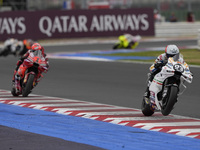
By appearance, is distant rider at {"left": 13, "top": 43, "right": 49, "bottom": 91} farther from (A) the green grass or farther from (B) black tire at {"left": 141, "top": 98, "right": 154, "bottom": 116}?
(A) the green grass

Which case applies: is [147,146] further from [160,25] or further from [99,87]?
[160,25]

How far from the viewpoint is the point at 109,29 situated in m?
45.6

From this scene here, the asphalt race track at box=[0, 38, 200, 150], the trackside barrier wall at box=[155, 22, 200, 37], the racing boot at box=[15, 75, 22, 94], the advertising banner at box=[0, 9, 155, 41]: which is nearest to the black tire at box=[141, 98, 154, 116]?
the asphalt race track at box=[0, 38, 200, 150]

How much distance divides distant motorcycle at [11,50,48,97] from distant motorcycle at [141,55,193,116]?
407 centimetres

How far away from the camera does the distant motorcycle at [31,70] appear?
1524 centimetres

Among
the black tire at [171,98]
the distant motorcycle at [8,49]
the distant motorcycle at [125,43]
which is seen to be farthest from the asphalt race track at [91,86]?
the distant motorcycle at [125,43]

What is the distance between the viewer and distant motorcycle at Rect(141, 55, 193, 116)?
445 inches

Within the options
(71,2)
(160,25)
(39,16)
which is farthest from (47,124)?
(71,2)

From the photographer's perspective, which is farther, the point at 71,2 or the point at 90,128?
the point at 71,2

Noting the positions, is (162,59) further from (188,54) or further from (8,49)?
(8,49)

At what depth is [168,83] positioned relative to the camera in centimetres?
1145

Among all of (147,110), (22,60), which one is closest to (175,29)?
(22,60)

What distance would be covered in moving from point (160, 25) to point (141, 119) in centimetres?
3688

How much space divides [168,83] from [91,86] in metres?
7.07
